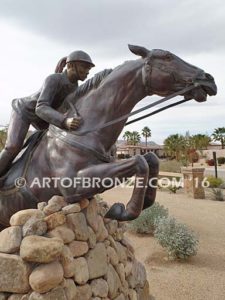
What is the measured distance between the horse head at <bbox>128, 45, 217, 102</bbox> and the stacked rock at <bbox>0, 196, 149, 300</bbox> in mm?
1144

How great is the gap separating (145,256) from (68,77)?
5.05 metres

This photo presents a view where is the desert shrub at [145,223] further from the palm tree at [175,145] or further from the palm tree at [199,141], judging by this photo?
the palm tree at [199,141]

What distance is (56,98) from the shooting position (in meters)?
3.05

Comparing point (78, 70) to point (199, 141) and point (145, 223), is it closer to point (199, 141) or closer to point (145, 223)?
point (145, 223)

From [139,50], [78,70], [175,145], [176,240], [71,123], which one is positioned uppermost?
[175,145]

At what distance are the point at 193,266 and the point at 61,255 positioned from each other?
4.75 meters

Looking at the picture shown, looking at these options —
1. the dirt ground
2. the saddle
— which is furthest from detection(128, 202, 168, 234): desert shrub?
the saddle

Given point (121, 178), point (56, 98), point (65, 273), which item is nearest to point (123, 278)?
point (65, 273)

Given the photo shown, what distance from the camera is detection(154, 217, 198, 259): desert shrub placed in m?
6.75

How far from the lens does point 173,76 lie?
2.74 meters

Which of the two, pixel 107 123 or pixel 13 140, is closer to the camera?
pixel 107 123

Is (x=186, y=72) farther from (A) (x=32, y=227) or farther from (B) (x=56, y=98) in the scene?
(A) (x=32, y=227)

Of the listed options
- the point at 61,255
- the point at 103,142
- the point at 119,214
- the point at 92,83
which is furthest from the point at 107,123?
the point at 61,255

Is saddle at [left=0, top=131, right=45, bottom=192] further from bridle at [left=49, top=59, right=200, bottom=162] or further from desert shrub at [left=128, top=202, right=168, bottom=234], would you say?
desert shrub at [left=128, top=202, right=168, bottom=234]
